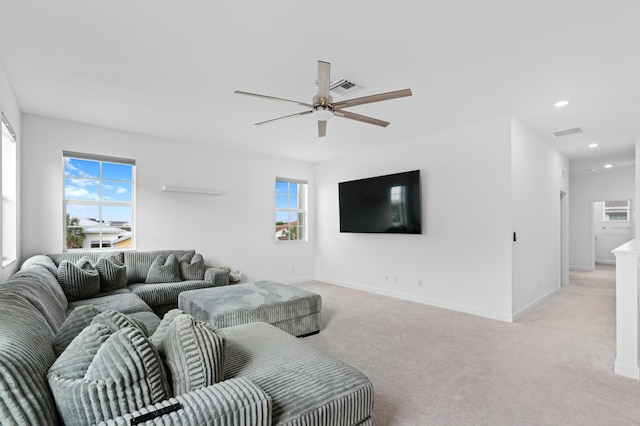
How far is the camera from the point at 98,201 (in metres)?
4.42

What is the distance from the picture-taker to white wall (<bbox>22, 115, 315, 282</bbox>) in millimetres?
3947

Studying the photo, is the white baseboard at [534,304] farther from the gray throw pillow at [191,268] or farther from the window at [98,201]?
the window at [98,201]

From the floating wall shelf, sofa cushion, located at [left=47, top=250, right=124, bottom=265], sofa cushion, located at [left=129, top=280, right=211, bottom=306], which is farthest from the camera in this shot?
the floating wall shelf

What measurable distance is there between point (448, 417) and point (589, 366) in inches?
65.1

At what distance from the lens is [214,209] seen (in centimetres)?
544

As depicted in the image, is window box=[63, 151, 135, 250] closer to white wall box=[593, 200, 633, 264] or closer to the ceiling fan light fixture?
the ceiling fan light fixture

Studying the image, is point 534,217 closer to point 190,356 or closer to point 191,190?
point 190,356

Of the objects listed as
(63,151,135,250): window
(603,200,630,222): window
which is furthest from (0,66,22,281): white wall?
(603,200,630,222): window

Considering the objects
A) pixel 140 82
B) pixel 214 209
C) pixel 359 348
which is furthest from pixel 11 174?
pixel 359 348

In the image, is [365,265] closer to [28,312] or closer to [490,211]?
[490,211]

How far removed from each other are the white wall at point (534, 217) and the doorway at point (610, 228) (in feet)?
17.7

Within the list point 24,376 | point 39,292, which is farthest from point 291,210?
point 24,376

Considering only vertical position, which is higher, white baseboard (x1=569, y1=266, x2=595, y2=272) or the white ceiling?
the white ceiling

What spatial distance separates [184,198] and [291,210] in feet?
7.36
